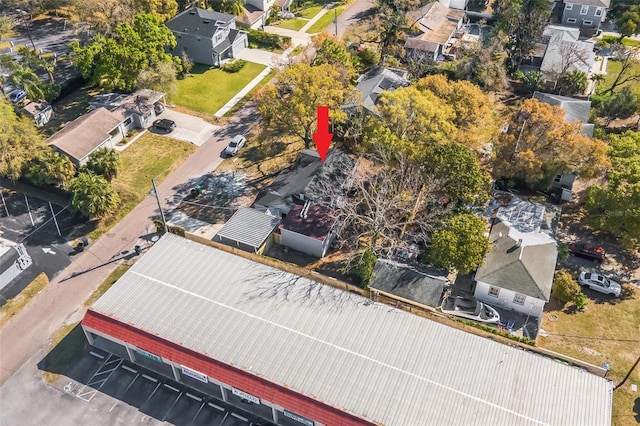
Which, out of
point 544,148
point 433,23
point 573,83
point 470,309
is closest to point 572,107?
point 573,83

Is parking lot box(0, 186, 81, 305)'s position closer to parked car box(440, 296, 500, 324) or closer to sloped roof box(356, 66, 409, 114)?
parked car box(440, 296, 500, 324)

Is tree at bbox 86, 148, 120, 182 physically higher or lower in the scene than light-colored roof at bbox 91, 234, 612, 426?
higher

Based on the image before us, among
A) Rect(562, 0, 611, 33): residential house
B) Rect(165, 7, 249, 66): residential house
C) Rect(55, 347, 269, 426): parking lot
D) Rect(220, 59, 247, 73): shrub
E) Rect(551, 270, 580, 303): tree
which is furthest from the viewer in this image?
Rect(562, 0, 611, 33): residential house

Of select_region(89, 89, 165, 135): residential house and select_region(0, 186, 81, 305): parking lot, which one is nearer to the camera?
select_region(0, 186, 81, 305): parking lot

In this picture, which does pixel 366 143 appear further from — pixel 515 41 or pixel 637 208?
pixel 515 41

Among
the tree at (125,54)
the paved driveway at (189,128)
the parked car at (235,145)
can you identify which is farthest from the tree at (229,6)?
the parked car at (235,145)

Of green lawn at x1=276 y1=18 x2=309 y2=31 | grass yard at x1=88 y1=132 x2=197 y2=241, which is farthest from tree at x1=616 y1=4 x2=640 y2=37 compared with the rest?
grass yard at x1=88 y1=132 x2=197 y2=241

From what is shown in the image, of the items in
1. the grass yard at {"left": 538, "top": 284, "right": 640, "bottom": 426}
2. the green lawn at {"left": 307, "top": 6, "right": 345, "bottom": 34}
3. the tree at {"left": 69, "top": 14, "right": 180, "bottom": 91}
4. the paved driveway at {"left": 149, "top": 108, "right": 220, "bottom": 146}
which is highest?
the tree at {"left": 69, "top": 14, "right": 180, "bottom": 91}

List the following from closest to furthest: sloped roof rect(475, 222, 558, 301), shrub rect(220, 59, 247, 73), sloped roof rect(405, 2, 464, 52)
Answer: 1. sloped roof rect(475, 222, 558, 301)
2. shrub rect(220, 59, 247, 73)
3. sloped roof rect(405, 2, 464, 52)
